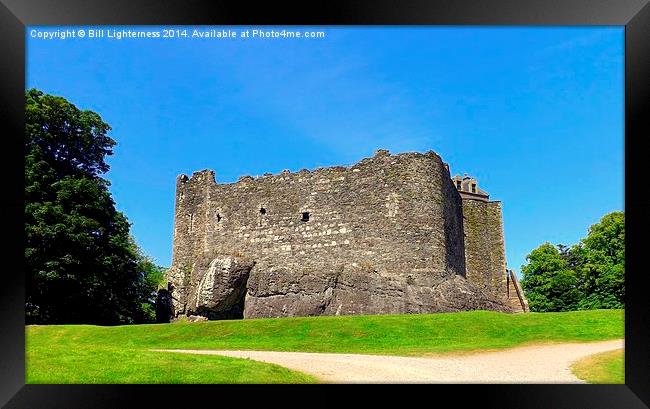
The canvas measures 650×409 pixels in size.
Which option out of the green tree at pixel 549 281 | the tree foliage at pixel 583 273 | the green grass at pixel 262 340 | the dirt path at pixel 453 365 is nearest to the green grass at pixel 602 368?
the dirt path at pixel 453 365

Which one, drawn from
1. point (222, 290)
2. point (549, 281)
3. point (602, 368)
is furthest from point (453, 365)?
point (549, 281)

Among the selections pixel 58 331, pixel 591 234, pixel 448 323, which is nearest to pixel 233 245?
pixel 58 331

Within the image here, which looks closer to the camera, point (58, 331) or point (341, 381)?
point (341, 381)

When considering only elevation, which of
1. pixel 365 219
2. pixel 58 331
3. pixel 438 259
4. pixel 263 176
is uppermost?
pixel 263 176

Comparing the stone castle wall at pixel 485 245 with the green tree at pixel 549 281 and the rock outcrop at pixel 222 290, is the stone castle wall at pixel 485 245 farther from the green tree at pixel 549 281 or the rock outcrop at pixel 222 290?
the green tree at pixel 549 281

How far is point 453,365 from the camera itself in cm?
1377

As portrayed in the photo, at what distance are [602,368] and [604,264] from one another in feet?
98.3

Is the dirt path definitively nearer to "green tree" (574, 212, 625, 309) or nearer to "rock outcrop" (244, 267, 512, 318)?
"rock outcrop" (244, 267, 512, 318)

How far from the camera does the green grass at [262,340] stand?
12453mm

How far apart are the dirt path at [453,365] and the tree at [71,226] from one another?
1345 cm

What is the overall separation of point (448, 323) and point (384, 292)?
4727 millimetres

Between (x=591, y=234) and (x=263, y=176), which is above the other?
(x=263, y=176)
